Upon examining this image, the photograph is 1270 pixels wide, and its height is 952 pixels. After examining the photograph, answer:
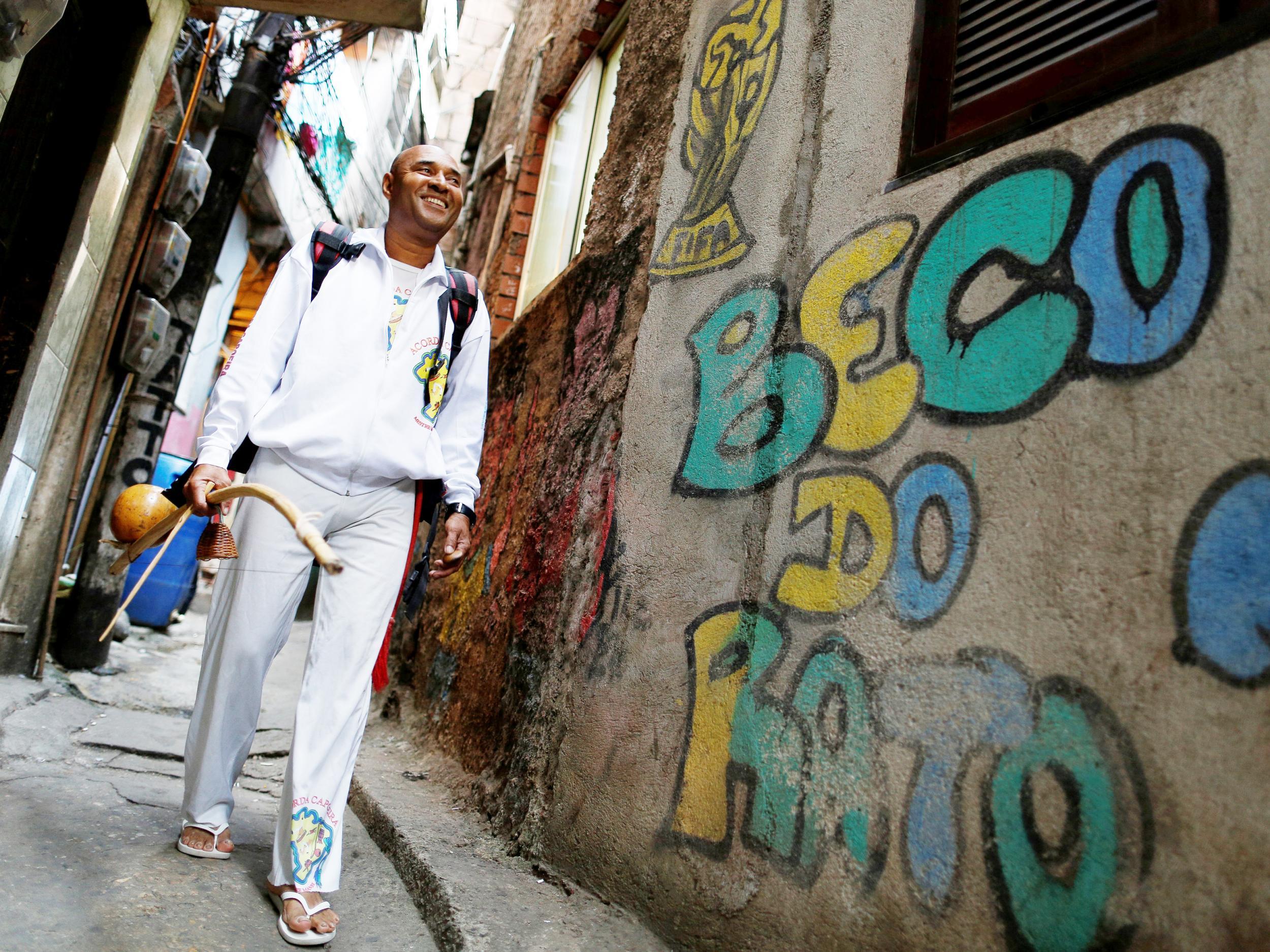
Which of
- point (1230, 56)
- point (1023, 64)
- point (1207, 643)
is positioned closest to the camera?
point (1207, 643)

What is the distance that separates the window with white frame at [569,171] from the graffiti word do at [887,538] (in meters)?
2.84

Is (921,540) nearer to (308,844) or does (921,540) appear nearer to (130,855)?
(308,844)

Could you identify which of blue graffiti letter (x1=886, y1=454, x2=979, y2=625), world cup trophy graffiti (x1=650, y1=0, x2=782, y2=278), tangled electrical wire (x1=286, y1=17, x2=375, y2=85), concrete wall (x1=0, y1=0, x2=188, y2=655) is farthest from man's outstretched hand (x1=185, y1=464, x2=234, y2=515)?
tangled electrical wire (x1=286, y1=17, x2=375, y2=85)

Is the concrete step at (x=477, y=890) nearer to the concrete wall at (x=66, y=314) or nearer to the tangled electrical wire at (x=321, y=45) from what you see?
the concrete wall at (x=66, y=314)

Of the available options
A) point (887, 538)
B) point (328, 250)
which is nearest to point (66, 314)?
point (328, 250)

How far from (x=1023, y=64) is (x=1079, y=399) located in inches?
31.3

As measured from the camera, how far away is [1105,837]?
1217 millimetres

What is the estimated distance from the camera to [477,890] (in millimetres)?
1976

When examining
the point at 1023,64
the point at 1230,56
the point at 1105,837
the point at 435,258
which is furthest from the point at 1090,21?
the point at 435,258

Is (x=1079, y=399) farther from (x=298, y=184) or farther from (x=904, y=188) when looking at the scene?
(x=298, y=184)

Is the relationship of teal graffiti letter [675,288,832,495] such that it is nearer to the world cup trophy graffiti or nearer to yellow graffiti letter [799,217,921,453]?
yellow graffiti letter [799,217,921,453]

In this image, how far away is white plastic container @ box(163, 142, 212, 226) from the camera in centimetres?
478

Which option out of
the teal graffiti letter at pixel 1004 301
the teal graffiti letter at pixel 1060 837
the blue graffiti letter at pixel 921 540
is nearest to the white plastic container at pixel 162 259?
the teal graffiti letter at pixel 1004 301

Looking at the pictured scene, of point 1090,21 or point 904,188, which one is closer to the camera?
point 1090,21
